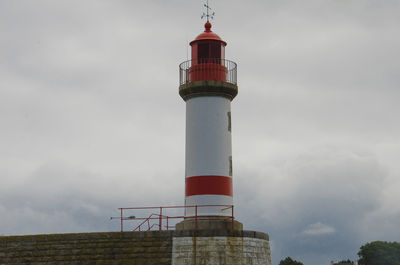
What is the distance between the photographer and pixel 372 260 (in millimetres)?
70125

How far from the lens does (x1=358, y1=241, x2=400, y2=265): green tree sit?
70.1 m

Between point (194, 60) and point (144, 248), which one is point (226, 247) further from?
point (194, 60)

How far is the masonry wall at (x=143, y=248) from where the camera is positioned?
68.0 feet

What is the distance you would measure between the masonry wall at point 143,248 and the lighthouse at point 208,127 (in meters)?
2.14

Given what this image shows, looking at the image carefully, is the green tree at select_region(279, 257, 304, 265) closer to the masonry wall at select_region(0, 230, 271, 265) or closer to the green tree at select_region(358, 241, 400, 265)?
the green tree at select_region(358, 241, 400, 265)

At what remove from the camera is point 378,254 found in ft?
230

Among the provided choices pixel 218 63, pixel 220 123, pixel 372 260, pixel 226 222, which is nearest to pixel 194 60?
pixel 218 63

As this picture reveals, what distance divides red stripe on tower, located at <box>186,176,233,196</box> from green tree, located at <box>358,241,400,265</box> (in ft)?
172

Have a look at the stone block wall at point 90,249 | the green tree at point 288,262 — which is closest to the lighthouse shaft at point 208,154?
the stone block wall at point 90,249

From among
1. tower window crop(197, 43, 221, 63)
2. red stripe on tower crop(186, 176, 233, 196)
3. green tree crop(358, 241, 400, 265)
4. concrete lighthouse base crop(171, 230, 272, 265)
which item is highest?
tower window crop(197, 43, 221, 63)

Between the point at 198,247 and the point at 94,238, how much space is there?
14.2 ft

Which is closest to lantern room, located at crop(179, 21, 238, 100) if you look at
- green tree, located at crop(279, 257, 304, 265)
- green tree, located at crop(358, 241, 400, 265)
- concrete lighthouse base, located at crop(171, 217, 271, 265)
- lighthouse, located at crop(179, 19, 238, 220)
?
lighthouse, located at crop(179, 19, 238, 220)

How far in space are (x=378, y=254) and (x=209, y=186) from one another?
53.6 meters

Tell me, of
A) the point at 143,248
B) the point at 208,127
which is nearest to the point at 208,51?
the point at 208,127
